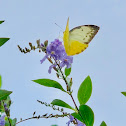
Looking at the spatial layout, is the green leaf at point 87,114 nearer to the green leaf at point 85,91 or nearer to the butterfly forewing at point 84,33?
the green leaf at point 85,91

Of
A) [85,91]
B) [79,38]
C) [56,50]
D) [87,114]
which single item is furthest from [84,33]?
[87,114]

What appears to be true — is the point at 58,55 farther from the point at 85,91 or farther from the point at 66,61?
the point at 85,91

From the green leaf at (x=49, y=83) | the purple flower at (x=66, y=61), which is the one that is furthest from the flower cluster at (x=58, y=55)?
the green leaf at (x=49, y=83)

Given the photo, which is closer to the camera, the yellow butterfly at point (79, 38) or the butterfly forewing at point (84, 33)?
the yellow butterfly at point (79, 38)

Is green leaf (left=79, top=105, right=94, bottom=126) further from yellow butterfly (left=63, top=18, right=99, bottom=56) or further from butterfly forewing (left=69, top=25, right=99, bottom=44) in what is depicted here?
butterfly forewing (left=69, top=25, right=99, bottom=44)

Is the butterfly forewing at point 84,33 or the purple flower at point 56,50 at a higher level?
the butterfly forewing at point 84,33

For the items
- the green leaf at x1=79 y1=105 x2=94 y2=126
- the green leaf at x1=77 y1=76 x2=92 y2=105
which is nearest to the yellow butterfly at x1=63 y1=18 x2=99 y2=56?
the green leaf at x1=77 y1=76 x2=92 y2=105
